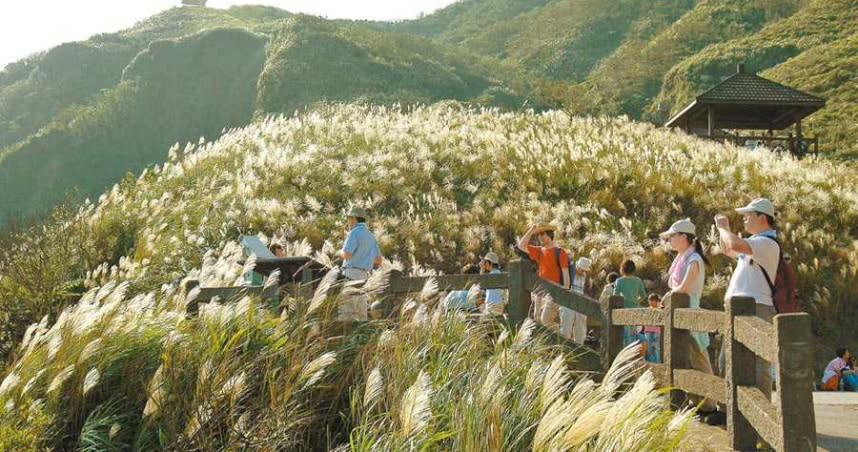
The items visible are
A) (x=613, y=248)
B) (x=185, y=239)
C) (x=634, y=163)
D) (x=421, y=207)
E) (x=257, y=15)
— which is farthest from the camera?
(x=257, y=15)

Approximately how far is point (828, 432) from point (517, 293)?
8.94 ft

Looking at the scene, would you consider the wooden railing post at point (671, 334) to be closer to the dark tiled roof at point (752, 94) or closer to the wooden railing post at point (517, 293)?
the wooden railing post at point (517, 293)

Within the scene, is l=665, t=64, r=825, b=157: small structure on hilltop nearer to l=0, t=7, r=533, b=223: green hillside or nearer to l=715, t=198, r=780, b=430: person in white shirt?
l=715, t=198, r=780, b=430: person in white shirt

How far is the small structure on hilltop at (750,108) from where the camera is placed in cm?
2761

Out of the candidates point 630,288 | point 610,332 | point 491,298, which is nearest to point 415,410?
point 610,332

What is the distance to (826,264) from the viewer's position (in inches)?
643

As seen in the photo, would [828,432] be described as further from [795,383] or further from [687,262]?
[795,383]

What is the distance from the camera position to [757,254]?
6516 millimetres

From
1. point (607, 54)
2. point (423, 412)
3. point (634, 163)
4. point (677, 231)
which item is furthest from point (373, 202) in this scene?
point (607, 54)

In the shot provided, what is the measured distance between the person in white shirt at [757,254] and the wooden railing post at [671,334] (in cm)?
46

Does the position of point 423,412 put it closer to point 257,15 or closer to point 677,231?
point 677,231

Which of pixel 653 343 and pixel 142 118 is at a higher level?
pixel 653 343

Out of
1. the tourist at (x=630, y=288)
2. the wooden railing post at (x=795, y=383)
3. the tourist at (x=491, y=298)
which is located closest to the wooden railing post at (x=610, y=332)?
the tourist at (x=491, y=298)

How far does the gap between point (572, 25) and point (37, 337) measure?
10857cm
